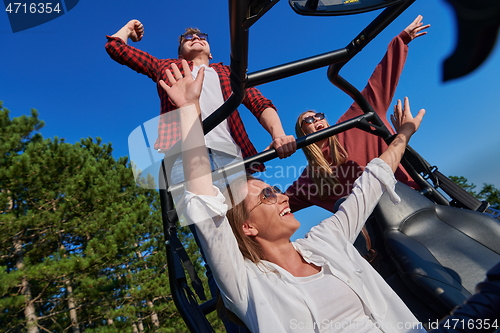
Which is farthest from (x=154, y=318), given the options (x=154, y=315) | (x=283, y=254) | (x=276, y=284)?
(x=276, y=284)

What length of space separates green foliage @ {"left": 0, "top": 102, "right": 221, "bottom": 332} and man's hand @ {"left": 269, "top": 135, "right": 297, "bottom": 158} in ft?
26.7

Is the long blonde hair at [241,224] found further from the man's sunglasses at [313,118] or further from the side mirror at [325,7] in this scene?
the man's sunglasses at [313,118]

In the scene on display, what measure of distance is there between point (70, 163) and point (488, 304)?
40.6ft

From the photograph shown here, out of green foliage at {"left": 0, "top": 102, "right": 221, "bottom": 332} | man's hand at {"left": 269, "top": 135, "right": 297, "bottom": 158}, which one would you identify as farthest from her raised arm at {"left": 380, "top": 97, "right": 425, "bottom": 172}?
green foliage at {"left": 0, "top": 102, "right": 221, "bottom": 332}

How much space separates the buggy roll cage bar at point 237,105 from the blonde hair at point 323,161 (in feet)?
1.38

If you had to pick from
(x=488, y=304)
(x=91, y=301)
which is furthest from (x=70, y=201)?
(x=488, y=304)

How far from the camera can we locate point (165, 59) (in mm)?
1884

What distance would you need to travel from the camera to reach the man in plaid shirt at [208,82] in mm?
1653

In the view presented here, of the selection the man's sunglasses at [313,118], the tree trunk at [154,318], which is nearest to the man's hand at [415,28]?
the man's sunglasses at [313,118]

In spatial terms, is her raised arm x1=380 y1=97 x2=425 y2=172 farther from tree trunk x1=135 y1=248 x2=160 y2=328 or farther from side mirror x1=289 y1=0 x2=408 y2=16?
tree trunk x1=135 y1=248 x2=160 y2=328

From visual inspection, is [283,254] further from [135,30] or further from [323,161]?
[135,30]

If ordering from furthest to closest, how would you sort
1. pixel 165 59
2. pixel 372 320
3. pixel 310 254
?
pixel 165 59 → pixel 310 254 → pixel 372 320

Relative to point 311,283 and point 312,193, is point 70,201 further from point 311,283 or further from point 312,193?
point 311,283

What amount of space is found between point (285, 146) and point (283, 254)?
471mm
